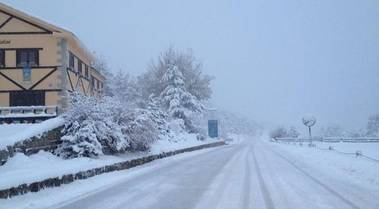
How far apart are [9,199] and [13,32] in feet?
85.4

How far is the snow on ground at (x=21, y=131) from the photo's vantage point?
784 inches

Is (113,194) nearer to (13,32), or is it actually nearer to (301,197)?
(301,197)

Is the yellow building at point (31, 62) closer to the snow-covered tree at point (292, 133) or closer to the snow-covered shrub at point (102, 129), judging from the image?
the snow-covered shrub at point (102, 129)

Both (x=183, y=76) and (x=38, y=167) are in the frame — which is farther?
(x=183, y=76)

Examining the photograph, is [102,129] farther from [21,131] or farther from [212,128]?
[212,128]

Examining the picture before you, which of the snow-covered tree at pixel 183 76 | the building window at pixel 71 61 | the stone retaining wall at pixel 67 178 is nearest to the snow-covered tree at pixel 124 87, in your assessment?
the snow-covered tree at pixel 183 76

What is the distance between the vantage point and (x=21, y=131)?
23.2 m

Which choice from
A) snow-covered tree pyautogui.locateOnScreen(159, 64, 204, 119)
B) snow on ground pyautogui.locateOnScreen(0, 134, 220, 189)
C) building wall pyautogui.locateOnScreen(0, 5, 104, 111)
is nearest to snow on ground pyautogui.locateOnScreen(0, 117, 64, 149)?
snow on ground pyautogui.locateOnScreen(0, 134, 220, 189)

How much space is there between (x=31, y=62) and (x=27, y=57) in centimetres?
47

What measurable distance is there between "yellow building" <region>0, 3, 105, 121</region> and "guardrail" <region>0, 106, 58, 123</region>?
8.81ft

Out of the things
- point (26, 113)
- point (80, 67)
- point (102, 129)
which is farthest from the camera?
point (80, 67)

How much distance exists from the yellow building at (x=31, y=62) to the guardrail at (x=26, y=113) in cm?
269

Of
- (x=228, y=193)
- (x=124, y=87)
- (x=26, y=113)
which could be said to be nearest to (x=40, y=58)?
(x=26, y=113)

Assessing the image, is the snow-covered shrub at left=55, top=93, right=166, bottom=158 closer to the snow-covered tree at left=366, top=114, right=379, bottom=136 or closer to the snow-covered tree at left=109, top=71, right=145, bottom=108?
the snow-covered tree at left=109, top=71, right=145, bottom=108
